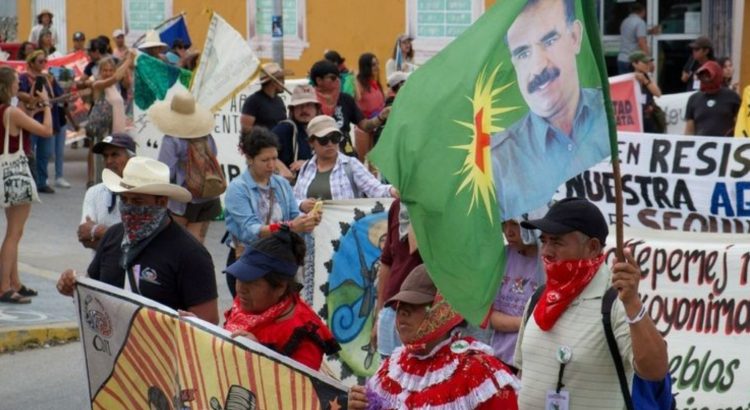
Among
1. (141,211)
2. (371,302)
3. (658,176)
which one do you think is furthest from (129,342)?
(658,176)

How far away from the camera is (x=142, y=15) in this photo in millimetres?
28516

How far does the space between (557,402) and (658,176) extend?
465 cm

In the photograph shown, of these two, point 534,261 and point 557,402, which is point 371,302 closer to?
point 534,261

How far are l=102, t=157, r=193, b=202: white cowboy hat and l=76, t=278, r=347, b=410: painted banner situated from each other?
0.52 meters

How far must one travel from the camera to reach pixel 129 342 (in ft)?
21.6

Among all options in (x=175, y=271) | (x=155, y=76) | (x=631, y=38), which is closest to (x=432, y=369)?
(x=175, y=271)

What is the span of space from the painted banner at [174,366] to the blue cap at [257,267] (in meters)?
0.23

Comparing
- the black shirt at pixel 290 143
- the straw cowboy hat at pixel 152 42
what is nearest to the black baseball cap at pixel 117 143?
the black shirt at pixel 290 143

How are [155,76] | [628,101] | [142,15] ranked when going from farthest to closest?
[142,15], [155,76], [628,101]

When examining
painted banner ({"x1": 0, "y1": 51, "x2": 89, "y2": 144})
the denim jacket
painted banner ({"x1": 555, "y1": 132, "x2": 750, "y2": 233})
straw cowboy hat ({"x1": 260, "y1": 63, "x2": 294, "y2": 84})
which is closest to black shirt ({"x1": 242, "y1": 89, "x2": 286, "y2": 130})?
straw cowboy hat ({"x1": 260, "y1": 63, "x2": 294, "y2": 84})

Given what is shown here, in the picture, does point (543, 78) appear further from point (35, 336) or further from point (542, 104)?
point (35, 336)

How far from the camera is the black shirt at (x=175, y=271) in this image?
22.1ft

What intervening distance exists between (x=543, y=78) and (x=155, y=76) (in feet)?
39.9

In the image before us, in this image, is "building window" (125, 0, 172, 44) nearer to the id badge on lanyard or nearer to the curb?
the curb
